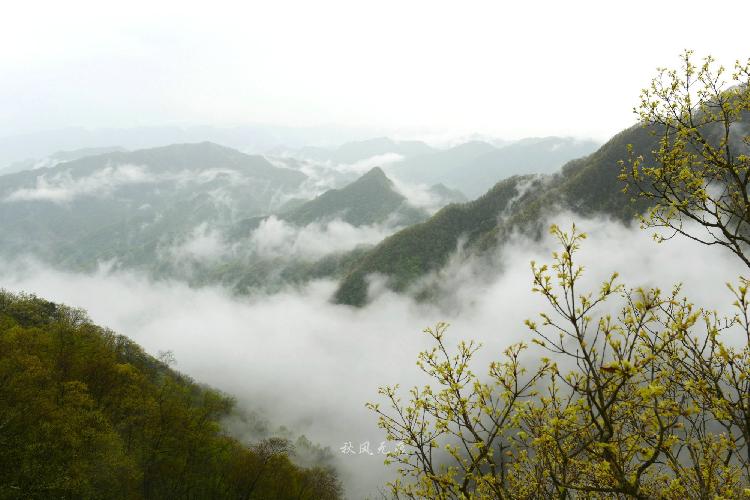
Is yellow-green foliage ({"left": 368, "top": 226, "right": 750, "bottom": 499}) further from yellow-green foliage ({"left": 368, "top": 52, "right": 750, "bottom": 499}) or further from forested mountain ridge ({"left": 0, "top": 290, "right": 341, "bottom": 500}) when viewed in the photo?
forested mountain ridge ({"left": 0, "top": 290, "right": 341, "bottom": 500})

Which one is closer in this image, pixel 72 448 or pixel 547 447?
pixel 547 447

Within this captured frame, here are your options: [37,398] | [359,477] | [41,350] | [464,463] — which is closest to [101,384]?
[41,350]

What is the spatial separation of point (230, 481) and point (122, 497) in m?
16.8

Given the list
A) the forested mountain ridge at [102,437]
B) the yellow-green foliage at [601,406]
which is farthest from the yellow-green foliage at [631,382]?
the forested mountain ridge at [102,437]

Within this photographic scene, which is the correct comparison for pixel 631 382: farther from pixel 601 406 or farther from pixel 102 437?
pixel 102 437

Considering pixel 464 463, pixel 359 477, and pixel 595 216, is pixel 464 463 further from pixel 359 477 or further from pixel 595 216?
pixel 595 216

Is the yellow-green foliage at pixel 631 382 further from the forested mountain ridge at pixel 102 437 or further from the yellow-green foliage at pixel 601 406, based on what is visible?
the forested mountain ridge at pixel 102 437

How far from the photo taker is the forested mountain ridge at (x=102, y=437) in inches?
806

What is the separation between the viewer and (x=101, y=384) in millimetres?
36531

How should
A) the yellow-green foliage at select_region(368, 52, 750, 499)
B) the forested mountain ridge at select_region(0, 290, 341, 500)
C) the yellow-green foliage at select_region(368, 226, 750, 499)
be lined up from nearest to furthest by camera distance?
the yellow-green foliage at select_region(368, 226, 750, 499) → the yellow-green foliage at select_region(368, 52, 750, 499) → the forested mountain ridge at select_region(0, 290, 341, 500)

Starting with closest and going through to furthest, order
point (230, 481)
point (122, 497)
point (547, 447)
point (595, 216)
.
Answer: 1. point (547, 447)
2. point (122, 497)
3. point (230, 481)
4. point (595, 216)

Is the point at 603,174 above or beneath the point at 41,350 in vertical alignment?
above

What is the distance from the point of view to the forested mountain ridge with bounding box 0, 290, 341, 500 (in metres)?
20.5

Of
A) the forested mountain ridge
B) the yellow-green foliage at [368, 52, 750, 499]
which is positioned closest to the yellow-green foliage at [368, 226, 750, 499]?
the yellow-green foliage at [368, 52, 750, 499]
